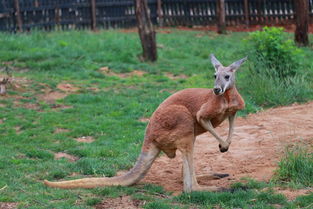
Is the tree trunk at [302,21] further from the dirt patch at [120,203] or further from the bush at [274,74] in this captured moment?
the dirt patch at [120,203]

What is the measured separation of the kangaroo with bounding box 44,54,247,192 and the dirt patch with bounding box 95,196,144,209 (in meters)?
0.37

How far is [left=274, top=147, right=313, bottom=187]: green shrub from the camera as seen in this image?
6.52 m

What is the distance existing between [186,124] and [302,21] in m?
11.0

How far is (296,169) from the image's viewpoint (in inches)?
261

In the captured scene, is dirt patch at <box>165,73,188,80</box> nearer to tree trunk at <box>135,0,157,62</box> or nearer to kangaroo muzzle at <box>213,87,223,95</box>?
tree trunk at <box>135,0,157,62</box>

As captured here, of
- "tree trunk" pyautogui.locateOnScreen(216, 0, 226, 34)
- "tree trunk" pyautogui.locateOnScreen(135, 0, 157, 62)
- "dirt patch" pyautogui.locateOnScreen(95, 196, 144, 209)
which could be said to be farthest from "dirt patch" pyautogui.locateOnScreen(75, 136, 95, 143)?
"tree trunk" pyautogui.locateOnScreen(216, 0, 226, 34)

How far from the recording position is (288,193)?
6223mm

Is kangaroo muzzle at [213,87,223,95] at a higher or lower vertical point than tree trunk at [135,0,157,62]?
lower

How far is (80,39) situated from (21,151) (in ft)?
28.2

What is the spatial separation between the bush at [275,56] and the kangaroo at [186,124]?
5193mm

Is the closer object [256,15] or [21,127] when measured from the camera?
[21,127]

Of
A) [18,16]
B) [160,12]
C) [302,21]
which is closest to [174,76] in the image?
[302,21]

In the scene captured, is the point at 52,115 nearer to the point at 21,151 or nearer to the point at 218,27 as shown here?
the point at 21,151

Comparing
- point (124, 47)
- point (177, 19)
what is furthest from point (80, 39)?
point (177, 19)
